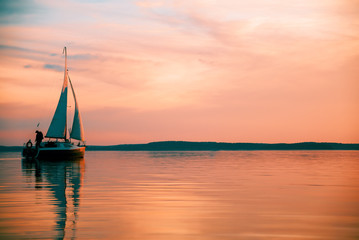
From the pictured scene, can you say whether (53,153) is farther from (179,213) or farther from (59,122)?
(179,213)

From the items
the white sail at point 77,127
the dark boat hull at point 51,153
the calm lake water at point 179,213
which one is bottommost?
the dark boat hull at point 51,153

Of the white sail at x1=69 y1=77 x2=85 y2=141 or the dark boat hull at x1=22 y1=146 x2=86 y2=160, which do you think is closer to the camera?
the dark boat hull at x1=22 y1=146 x2=86 y2=160

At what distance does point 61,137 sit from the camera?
242ft

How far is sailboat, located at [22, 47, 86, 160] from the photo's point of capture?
224 feet

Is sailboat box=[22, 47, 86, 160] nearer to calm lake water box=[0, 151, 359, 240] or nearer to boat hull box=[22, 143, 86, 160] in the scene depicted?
boat hull box=[22, 143, 86, 160]

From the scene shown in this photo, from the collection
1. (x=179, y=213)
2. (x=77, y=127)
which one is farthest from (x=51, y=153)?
(x=179, y=213)

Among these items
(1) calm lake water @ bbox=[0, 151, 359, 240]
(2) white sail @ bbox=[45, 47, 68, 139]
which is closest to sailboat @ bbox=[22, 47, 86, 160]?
(2) white sail @ bbox=[45, 47, 68, 139]

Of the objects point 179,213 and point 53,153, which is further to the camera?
point 53,153

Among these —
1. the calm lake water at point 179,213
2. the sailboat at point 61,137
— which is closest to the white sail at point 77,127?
the sailboat at point 61,137

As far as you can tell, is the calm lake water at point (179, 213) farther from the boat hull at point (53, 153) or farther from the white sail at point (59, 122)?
the white sail at point (59, 122)

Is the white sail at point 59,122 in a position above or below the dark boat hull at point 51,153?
above

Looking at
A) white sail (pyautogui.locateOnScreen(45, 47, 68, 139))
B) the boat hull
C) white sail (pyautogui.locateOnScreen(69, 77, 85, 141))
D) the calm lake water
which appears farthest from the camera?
white sail (pyautogui.locateOnScreen(69, 77, 85, 141))

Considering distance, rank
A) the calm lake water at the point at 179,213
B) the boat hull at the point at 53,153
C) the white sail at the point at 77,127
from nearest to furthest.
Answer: the calm lake water at the point at 179,213 → the boat hull at the point at 53,153 → the white sail at the point at 77,127

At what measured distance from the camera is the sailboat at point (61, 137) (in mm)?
68375
